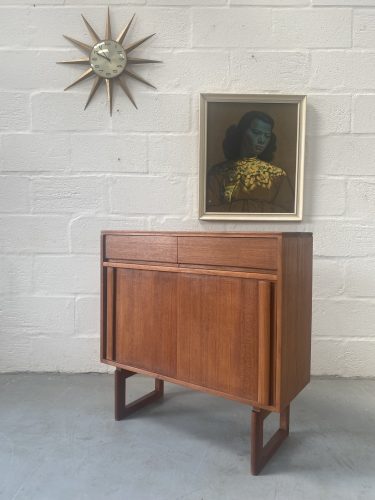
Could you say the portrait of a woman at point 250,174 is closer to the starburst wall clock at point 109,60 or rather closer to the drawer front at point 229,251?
the starburst wall clock at point 109,60

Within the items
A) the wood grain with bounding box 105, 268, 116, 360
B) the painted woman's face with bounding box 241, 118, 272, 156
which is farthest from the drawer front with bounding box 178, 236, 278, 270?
the painted woman's face with bounding box 241, 118, 272, 156

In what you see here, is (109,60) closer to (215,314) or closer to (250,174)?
(250,174)

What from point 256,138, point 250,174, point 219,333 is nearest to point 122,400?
point 219,333

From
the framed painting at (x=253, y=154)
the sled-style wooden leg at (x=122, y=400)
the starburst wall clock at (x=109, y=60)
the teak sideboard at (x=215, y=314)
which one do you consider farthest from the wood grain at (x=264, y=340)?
the starburst wall clock at (x=109, y=60)

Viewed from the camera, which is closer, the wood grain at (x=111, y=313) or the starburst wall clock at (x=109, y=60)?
the wood grain at (x=111, y=313)

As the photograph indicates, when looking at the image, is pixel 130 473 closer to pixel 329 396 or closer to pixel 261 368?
pixel 261 368

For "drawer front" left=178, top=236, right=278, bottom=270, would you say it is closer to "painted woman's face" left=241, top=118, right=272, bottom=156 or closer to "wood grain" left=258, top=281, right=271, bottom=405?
"wood grain" left=258, top=281, right=271, bottom=405

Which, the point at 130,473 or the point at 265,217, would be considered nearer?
the point at 130,473

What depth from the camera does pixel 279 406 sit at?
127cm

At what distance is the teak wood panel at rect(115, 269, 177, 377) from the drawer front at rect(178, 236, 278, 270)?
12cm

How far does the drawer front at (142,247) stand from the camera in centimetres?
151

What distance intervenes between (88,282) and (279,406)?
4.05 ft

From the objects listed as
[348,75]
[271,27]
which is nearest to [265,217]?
[348,75]

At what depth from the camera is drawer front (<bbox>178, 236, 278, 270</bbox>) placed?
1276 millimetres
